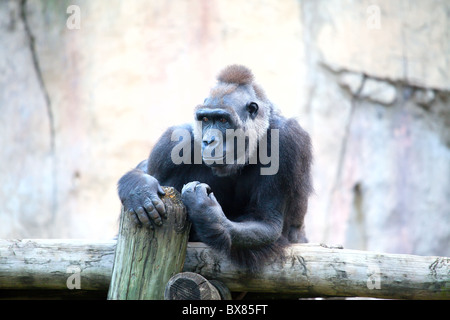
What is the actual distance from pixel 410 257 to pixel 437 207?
21.5ft

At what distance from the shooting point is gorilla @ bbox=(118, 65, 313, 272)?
471cm

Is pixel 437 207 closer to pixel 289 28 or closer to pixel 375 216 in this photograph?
pixel 375 216

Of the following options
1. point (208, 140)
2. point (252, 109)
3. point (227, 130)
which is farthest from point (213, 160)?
point (252, 109)

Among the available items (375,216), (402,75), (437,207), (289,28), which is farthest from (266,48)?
(437,207)

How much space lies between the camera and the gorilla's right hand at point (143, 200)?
4.20 metres

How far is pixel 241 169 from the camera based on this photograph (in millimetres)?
5289

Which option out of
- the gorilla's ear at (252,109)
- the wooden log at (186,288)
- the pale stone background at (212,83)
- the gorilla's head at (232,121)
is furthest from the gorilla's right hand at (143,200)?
the pale stone background at (212,83)

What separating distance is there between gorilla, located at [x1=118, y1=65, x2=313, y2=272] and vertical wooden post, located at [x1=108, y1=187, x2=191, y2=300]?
0.89 ft

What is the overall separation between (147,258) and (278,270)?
3.64ft

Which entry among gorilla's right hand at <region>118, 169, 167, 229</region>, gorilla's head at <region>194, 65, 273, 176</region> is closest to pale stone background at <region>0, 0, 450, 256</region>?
gorilla's head at <region>194, 65, 273, 176</region>

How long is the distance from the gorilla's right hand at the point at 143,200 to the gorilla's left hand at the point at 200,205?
201mm

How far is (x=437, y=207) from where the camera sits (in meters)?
10.7

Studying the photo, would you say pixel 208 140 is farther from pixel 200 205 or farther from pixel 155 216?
pixel 155 216

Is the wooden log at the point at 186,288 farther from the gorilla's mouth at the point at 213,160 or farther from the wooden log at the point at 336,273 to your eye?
the gorilla's mouth at the point at 213,160
